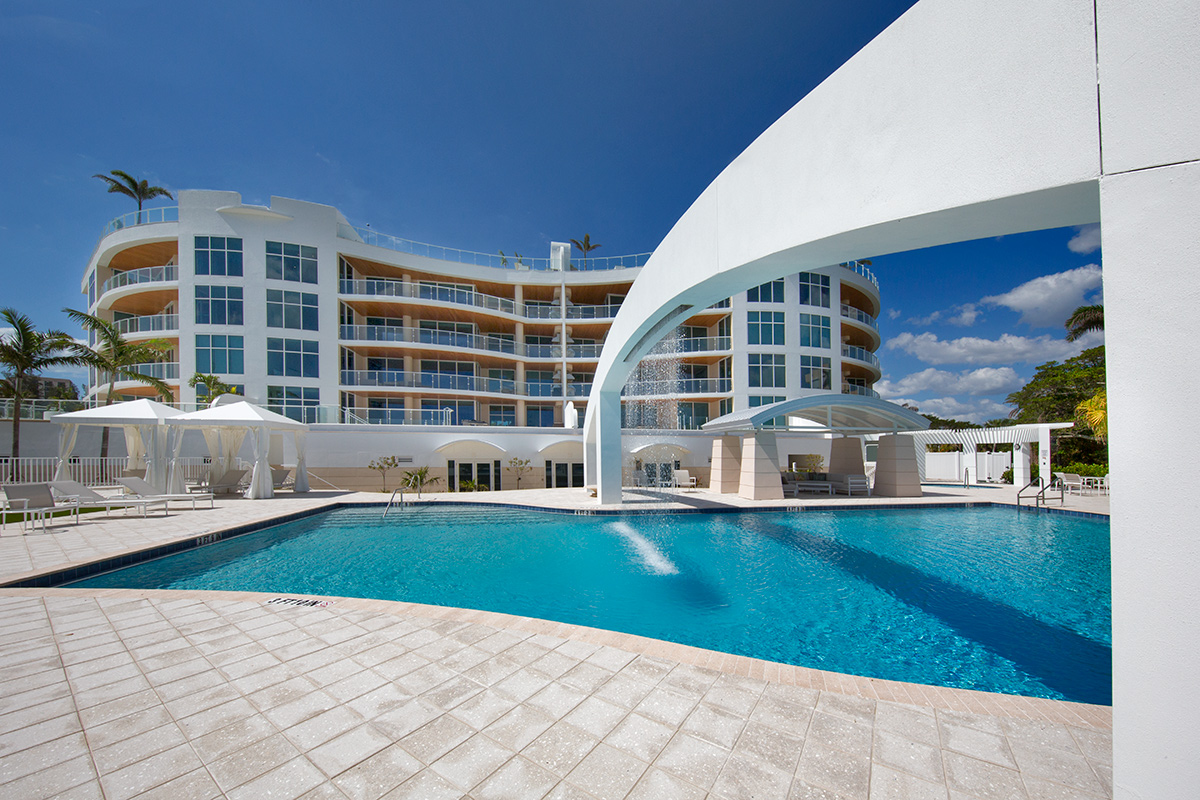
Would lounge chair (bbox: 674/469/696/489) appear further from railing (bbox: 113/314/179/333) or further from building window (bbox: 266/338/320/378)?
railing (bbox: 113/314/179/333)

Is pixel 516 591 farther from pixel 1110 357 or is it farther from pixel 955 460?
pixel 955 460

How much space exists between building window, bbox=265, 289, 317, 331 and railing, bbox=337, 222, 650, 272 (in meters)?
4.53

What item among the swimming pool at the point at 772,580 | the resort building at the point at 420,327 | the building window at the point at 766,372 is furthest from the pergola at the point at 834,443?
the building window at the point at 766,372

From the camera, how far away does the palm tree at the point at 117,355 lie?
22.1 meters

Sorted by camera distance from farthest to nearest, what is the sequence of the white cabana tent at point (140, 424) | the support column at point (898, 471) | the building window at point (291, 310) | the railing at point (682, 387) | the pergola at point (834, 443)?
1. the railing at point (682, 387)
2. the building window at point (291, 310)
3. the support column at point (898, 471)
4. the pergola at point (834, 443)
5. the white cabana tent at point (140, 424)

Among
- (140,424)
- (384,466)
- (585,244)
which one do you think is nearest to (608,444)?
(384,466)

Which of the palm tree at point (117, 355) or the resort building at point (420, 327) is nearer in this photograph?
the palm tree at point (117, 355)

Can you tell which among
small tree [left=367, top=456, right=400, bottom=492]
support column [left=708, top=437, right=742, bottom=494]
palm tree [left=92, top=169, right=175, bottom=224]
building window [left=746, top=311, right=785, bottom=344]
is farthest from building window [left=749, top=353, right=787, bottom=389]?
palm tree [left=92, top=169, right=175, bottom=224]

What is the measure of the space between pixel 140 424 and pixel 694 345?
26850mm

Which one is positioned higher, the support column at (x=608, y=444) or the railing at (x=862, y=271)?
the railing at (x=862, y=271)

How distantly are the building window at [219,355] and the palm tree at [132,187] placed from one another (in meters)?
12.8

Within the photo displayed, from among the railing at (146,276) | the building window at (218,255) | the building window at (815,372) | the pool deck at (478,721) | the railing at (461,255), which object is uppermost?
the railing at (461,255)

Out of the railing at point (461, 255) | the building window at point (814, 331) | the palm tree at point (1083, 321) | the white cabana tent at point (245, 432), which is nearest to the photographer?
the white cabana tent at point (245, 432)

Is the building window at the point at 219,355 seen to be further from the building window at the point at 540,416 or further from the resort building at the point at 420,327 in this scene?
the building window at the point at 540,416
